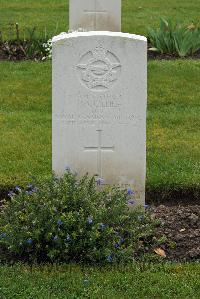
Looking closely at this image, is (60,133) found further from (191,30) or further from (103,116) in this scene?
(191,30)

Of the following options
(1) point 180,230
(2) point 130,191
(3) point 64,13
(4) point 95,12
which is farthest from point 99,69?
(3) point 64,13

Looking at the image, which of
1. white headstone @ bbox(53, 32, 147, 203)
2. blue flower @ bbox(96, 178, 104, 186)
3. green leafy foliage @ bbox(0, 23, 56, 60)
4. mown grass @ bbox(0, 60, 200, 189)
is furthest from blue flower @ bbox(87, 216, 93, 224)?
green leafy foliage @ bbox(0, 23, 56, 60)

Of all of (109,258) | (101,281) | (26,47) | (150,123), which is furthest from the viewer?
(26,47)

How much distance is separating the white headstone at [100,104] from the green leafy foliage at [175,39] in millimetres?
5839

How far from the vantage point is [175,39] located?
1188cm

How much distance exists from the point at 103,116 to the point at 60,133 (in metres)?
0.37

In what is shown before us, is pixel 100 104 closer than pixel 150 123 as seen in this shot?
Yes

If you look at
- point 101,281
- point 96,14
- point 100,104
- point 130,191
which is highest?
point 96,14

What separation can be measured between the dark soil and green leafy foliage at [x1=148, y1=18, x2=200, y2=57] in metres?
5.38

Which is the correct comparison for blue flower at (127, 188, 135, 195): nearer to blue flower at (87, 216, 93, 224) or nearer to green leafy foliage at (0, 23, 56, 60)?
blue flower at (87, 216, 93, 224)

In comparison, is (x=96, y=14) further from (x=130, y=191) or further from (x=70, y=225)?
(x=70, y=225)

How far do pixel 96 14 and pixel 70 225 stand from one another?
6.85 meters

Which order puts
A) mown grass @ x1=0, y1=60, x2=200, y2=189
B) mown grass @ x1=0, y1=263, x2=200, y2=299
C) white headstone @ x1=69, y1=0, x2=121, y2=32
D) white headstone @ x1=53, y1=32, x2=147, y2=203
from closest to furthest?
mown grass @ x1=0, y1=263, x2=200, y2=299 < white headstone @ x1=53, y1=32, x2=147, y2=203 < mown grass @ x1=0, y1=60, x2=200, y2=189 < white headstone @ x1=69, y1=0, x2=121, y2=32

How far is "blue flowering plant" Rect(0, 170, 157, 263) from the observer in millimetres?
5496
